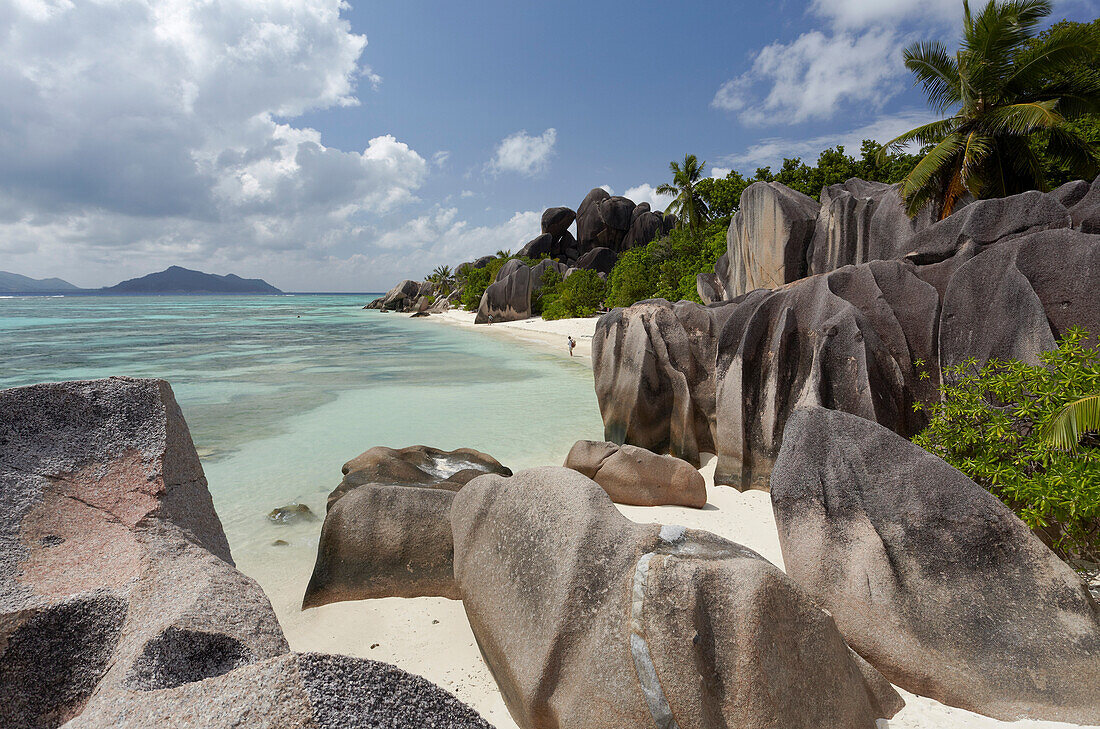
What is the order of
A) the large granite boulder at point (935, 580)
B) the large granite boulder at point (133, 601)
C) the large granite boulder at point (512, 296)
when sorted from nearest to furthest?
the large granite boulder at point (133, 601), the large granite boulder at point (935, 580), the large granite boulder at point (512, 296)

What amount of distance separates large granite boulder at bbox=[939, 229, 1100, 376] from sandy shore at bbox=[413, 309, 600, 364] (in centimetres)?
1476

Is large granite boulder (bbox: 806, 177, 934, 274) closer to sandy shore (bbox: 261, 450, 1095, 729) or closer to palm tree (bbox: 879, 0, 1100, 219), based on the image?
palm tree (bbox: 879, 0, 1100, 219)

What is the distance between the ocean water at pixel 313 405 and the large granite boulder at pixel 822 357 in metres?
3.30

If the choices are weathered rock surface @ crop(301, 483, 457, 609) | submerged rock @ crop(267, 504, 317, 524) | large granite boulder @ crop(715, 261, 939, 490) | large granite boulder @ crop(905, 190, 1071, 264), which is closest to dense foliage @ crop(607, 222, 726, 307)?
large granite boulder @ crop(905, 190, 1071, 264)

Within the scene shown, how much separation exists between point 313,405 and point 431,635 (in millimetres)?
10992

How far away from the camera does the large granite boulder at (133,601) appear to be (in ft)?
4.23

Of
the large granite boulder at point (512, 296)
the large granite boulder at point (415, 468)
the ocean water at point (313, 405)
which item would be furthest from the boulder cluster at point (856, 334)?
the large granite boulder at point (512, 296)

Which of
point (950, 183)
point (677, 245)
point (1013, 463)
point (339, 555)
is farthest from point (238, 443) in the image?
point (677, 245)

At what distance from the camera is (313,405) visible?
44.7 feet

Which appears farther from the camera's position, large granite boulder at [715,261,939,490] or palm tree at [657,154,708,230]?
palm tree at [657,154,708,230]

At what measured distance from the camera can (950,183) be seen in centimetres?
1248

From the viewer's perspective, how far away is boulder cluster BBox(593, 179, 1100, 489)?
481 centimetres

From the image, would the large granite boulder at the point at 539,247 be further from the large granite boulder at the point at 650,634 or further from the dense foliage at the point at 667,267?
the large granite boulder at the point at 650,634

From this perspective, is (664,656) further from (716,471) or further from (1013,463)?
(716,471)
